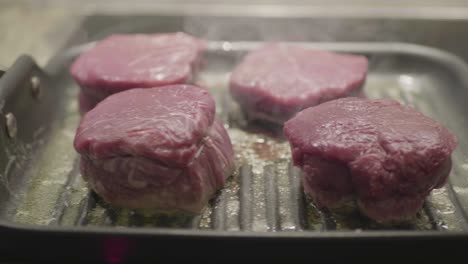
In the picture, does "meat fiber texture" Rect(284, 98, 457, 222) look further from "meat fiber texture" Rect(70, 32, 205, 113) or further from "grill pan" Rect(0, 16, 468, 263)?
"meat fiber texture" Rect(70, 32, 205, 113)

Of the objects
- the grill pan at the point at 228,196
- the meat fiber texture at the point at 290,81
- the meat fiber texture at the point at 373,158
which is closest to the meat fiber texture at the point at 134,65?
the grill pan at the point at 228,196

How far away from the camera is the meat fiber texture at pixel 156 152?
2004mm

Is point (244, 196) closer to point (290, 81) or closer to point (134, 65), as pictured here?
point (290, 81)

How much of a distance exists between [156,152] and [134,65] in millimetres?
952

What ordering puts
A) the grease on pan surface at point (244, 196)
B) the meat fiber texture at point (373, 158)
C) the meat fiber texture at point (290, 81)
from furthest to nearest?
the meat fiber texture at point (290, 81) < the grease on pan surface at point (244, 196) < the meat fiber texture at point (373, 158)

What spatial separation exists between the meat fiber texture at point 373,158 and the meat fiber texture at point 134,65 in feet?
2.77

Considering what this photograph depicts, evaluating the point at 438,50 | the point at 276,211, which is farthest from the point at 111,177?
the point at 438,50

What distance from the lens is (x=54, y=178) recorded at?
243 centimetres

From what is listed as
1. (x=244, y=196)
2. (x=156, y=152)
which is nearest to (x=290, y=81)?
(x=244, y=196)

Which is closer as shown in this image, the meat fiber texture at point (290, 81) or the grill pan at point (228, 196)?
the grill pan at point (228, 196)

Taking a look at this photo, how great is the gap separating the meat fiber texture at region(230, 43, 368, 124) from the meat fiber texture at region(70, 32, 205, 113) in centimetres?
31

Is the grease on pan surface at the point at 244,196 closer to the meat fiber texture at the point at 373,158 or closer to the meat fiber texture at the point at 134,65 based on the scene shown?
the meat fiber texture at the point at 373,158

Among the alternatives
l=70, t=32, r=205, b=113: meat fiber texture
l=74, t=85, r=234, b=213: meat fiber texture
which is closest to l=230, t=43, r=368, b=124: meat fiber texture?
l=70, t=32, r=205, b=113: meat fiber texture

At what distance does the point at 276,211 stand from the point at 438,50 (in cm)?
184
